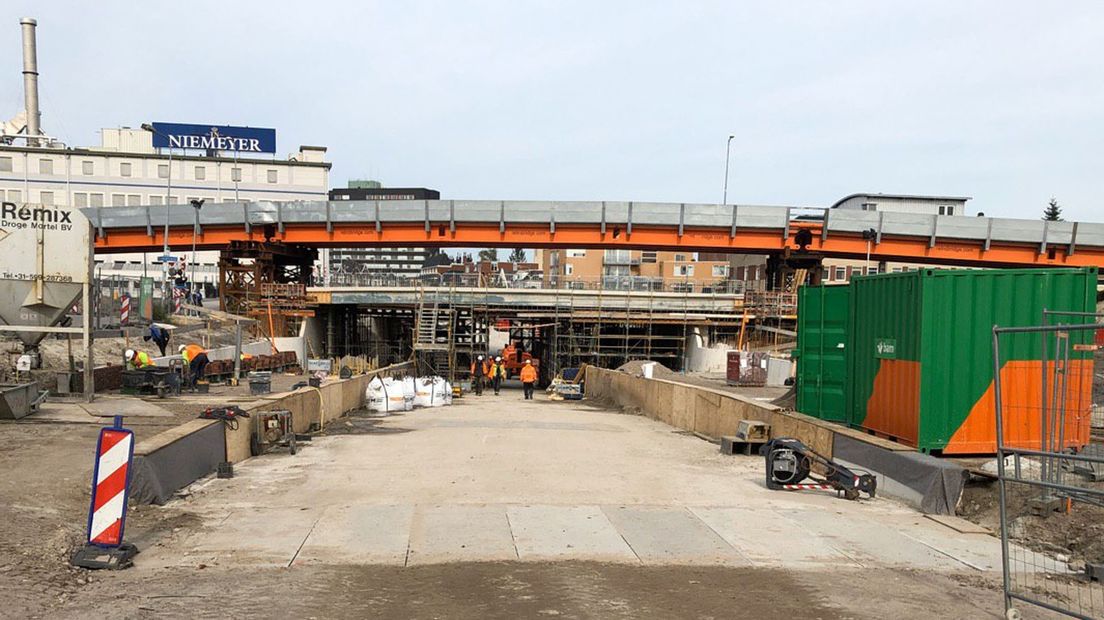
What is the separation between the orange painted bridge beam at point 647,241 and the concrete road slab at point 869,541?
118 feet

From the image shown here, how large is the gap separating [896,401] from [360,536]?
7.47 m

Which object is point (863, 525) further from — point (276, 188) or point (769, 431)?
point (276, 188)

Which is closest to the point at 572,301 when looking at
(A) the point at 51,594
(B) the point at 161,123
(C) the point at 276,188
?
(A) the point at 51,594

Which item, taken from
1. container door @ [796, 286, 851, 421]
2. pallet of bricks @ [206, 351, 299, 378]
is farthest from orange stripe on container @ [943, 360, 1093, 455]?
pallet of bricks @ [206, 351, 299, 378]

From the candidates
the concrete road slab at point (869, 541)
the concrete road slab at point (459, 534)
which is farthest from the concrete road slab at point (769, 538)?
the concrete road slab at point (459, 534)

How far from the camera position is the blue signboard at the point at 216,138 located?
91750 millimetres

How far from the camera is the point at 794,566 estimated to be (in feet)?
24.6

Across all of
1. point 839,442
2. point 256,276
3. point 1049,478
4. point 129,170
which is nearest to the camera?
point 1049,478

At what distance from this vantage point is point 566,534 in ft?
27.7

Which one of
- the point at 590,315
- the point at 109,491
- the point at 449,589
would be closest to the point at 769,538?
the point at 449,589

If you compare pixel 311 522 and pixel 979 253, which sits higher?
pixel 979 253

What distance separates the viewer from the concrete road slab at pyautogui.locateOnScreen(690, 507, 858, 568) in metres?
7.72

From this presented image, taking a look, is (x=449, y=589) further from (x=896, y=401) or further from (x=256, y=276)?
(x=256, y=276)

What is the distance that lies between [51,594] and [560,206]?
39.6 metres
